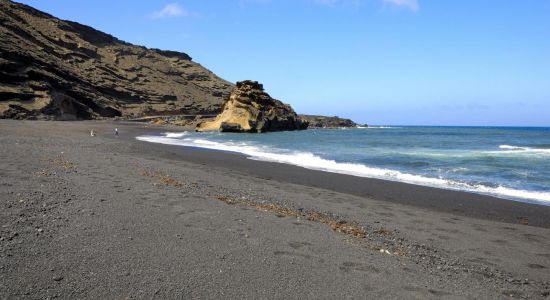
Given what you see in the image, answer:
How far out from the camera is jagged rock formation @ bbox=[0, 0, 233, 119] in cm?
5138

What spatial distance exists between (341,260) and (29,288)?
359 centimetres

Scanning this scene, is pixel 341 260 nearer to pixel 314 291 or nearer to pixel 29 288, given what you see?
pixel 314 291

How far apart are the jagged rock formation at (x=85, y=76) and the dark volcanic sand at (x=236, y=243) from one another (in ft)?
150

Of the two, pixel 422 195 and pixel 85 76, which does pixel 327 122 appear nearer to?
pixel 85 76

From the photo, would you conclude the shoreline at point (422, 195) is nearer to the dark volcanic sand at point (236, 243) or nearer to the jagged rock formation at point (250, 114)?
the dark volcanic sand at point (236, 243)

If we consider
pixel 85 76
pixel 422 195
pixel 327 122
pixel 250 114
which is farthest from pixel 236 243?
pixel 327 122

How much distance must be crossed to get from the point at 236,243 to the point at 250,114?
5741 cm

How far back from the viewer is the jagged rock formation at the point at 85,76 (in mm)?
51375

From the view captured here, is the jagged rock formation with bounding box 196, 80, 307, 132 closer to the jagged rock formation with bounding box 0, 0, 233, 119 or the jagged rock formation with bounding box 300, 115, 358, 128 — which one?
the jagged rock formation with bounding box 0, 0, 233, 119

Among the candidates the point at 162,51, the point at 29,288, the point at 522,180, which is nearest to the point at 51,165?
the point at 29,288

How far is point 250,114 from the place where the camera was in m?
62.4

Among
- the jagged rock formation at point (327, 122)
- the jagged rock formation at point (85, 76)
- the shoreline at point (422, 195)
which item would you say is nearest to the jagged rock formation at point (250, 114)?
the jagged rock formation at point (85, 76)

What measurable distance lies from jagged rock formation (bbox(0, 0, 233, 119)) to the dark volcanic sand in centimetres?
4586

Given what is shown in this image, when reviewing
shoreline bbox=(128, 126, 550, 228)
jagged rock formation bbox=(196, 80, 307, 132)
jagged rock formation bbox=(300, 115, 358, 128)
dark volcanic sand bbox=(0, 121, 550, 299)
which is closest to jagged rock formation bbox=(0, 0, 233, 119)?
jagged rock formation bbox=(196, 80, 307, 132)
